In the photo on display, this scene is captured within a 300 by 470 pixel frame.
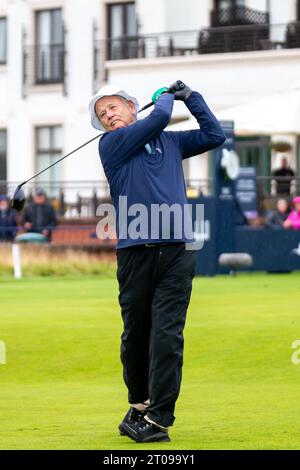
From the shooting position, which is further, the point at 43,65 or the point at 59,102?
the point at 43,65

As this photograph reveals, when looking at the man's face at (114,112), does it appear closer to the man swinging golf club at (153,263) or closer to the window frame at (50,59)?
the man swinging golf club at (153,263)

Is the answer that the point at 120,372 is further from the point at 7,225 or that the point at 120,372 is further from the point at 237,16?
the point at 237,16

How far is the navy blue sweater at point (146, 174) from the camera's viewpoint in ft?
31.9

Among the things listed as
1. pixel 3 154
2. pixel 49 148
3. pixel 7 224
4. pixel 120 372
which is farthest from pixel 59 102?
pixel 120 372

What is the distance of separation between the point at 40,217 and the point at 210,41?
16.7 meters

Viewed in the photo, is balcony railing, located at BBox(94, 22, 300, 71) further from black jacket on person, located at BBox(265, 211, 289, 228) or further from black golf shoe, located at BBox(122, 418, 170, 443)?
black golf shoe, located at BBox(122, 418, 170, 443)

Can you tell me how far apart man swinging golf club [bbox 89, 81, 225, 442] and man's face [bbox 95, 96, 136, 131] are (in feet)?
0.17

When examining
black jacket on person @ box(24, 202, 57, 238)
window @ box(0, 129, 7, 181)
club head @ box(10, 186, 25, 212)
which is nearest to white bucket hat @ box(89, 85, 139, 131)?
club head @ box(10, 186, 25, 212)

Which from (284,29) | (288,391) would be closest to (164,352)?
(288,391)

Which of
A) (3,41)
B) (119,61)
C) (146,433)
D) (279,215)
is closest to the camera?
(146,433)

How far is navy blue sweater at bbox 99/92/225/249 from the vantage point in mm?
9719

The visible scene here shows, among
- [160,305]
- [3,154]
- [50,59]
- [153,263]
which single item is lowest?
[3,154]

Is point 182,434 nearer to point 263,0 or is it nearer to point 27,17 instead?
point 263,0

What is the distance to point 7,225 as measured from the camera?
32.5 meters
